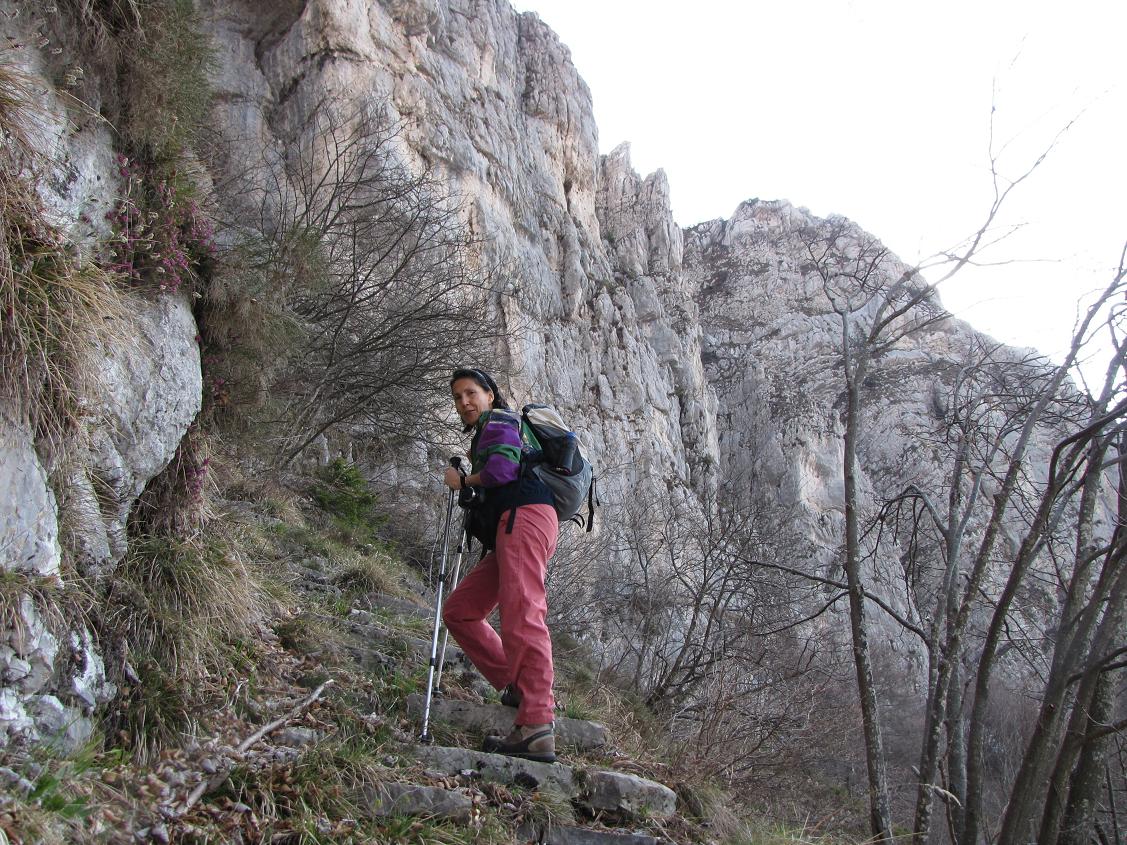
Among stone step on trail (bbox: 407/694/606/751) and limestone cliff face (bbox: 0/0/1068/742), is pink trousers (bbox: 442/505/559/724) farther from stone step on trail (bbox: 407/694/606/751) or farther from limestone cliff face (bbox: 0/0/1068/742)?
limestone cliff face (bbox: 0/0/1068/742)

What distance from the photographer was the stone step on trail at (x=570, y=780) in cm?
342

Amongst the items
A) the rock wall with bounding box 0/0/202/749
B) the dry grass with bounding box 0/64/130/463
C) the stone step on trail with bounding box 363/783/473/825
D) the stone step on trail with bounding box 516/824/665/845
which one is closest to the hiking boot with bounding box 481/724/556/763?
the stone step on trail with bounding box 516/824/665/845

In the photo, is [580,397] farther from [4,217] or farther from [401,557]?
[4,217]

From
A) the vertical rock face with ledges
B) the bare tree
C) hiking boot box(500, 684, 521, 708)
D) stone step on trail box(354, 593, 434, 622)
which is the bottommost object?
hiking boot box(500, 684, 521, 708)

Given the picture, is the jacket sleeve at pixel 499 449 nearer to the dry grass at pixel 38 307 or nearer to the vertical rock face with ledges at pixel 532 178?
the dry grass at pixel 38 307

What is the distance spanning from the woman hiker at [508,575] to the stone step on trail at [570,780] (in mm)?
91

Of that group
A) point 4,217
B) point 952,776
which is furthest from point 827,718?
point 4,217

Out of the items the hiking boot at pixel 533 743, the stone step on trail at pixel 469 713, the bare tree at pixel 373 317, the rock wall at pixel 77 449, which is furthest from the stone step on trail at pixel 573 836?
the bare tree at pixel 373 317

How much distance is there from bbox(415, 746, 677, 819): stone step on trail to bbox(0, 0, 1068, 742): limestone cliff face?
1490 millimetres

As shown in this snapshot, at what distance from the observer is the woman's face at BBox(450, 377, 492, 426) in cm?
418

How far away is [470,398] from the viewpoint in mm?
4188

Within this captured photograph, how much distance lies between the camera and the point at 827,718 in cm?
879

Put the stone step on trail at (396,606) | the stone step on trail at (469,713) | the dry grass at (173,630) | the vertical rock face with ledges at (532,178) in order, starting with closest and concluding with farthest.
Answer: the dry grass at (173,630) < the stone step on trail at (469,713) < the stone step on trail at (396,606) < the vertical rock face with ledges at (532,178)

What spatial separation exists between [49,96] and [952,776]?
688cm
